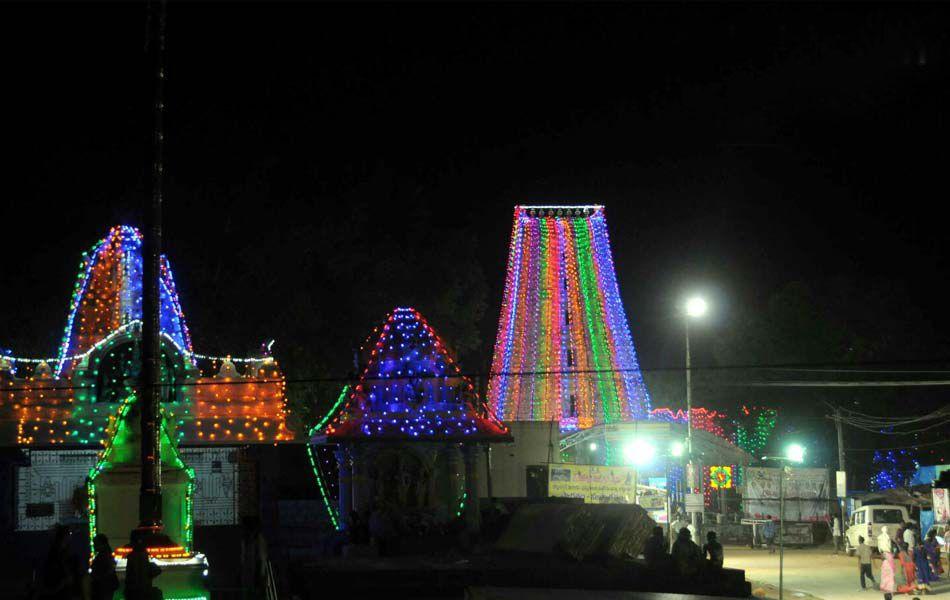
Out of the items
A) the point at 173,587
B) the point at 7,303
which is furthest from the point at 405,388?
the point at 7,303

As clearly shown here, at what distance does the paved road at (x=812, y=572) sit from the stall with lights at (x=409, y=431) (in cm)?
717

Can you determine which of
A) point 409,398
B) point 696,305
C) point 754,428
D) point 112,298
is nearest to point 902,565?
point 696,305

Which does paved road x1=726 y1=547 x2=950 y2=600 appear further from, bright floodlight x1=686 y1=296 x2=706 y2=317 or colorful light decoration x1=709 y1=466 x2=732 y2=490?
bright floodlight x1=686 y1=296 x2=706 y2=317

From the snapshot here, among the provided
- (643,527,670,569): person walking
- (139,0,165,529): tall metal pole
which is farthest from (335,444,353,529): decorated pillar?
(139,0,165,529): tall metal pole

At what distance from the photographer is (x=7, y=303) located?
123ft

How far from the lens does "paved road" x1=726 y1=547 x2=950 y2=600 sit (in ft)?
84.1

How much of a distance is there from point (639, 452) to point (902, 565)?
10.5 metres

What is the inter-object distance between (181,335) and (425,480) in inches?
307

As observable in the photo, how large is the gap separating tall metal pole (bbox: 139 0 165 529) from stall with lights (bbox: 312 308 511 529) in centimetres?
1027

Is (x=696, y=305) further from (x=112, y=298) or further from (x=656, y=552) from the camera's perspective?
(x=112, y=298)

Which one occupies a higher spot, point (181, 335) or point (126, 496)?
point (181, 335)

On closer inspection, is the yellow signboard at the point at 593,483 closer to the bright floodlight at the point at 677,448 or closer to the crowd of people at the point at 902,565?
the crowd of people at the point at 902,565

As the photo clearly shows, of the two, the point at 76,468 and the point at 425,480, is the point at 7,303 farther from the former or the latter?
the point at 425,480

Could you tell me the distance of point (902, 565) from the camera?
2509 centimetres
